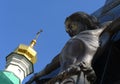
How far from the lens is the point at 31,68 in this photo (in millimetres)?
30734

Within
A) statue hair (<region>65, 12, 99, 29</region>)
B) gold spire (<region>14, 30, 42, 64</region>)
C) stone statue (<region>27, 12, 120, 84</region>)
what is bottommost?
stone statue (<region>27, 12, 120, 84</region>)

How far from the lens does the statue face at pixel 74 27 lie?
520cm

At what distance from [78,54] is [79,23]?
0.81 m

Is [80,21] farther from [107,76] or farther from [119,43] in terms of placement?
[107,76]

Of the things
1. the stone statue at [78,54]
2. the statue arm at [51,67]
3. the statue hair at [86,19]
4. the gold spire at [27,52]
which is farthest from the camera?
the gold spire at [27,52]

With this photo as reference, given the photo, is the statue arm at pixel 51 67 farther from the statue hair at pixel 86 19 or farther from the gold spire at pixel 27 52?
the gold spire at pixel 27 52

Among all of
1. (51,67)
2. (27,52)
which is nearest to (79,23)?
(51,67)

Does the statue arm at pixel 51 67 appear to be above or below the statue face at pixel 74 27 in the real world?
below

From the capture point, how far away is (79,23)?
5199 mm

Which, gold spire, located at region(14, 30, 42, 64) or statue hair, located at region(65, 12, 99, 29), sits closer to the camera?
statue hair, located at region(65, 12, 99, 29)

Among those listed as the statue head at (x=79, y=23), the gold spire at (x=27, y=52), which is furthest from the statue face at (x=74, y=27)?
the gold spire at (x=27, y=52)

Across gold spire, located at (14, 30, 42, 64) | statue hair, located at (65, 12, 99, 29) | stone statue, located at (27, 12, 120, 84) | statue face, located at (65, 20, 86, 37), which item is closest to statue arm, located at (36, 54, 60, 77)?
stone statue, located at (27, 12, 120, 84)

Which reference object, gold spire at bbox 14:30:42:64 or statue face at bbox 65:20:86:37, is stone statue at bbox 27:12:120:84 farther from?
gold spire at bbox 14:30:42:64

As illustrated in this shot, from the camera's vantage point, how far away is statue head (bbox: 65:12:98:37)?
202 inches
